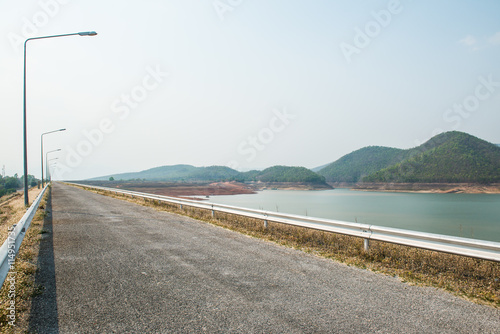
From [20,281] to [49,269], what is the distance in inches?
32.9

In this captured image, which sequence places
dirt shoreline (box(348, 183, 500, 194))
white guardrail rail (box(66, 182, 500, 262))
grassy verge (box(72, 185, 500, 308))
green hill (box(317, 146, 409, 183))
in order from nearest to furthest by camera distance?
grassy verge (box(72, 185, 500, 308)) → white guardrail rail (box(66, 182, 500, 262)) → dirt shoreline (box(348, 183, 500, 194)) → green hill (box(317, 146, 409, 183))

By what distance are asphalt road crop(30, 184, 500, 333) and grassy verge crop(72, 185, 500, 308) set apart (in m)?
0.41

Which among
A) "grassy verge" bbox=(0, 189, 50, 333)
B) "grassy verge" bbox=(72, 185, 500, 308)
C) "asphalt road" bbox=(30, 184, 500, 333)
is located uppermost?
"grassy verge" bbox=(0, 189, 50, 333)

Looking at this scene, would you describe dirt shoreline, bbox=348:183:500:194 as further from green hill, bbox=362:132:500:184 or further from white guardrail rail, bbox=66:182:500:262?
white guardrail rail, bbox=66:182:500:262

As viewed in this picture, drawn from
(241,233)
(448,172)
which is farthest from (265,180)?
(241,233)

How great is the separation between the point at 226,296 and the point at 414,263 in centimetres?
409

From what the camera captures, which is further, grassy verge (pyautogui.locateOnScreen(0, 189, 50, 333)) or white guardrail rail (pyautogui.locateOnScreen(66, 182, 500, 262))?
white guardrail rail (pyautogui.locateOnScreen(66, 182, 500, 262))

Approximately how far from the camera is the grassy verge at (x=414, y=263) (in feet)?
16.7

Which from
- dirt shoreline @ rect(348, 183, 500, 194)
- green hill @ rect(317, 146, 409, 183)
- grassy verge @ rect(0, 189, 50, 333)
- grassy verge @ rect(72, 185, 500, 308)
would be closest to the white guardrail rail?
grassy verge @ rect(72, 185, 500, 308)

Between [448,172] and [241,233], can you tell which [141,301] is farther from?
[448,172]

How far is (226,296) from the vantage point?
4465 mm

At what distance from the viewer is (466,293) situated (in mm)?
4828

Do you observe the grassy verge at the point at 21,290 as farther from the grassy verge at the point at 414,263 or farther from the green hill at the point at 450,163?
the green hill at the point at 450,163

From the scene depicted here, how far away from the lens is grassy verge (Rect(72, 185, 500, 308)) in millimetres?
5102
